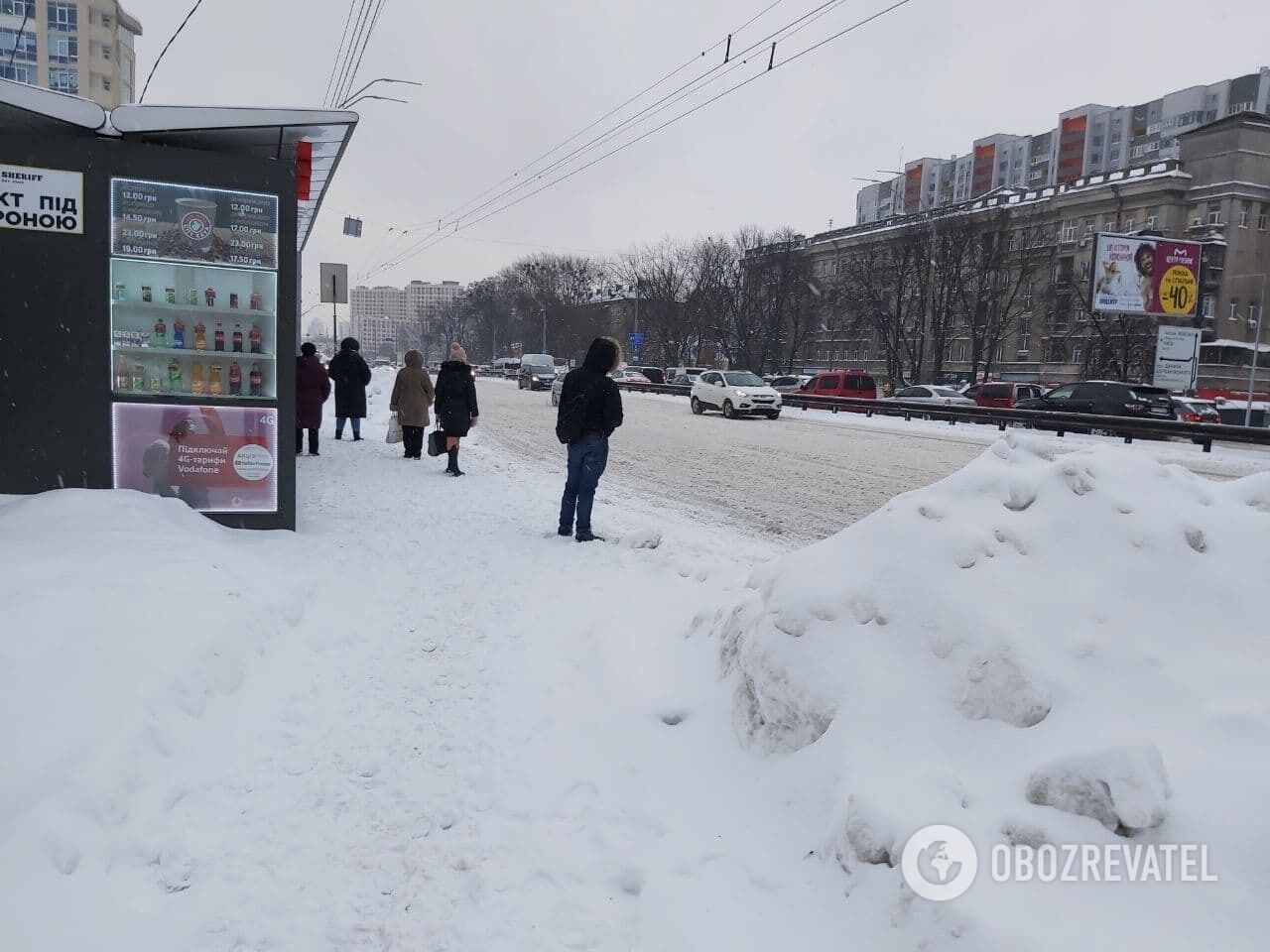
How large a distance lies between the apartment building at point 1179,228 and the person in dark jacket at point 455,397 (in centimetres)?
5246

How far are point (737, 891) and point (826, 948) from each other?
0.41 m

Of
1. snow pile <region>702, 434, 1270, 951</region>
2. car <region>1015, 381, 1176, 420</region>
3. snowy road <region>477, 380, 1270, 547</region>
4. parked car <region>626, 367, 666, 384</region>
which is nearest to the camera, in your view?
snow pile <region>702, 434, 1270, 951</region>

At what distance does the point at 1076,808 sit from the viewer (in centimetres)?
262

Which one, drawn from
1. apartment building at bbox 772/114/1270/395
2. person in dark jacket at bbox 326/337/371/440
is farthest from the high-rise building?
person in dark jacket at bbox 326/337/371/440

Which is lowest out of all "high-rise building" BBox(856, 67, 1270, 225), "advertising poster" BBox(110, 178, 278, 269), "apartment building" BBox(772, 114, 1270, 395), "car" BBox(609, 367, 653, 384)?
"car" BBox(609, 367, 653, 384)

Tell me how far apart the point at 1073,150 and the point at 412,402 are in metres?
118

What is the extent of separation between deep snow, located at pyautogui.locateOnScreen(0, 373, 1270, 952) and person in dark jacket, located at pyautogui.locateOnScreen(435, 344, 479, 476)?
645 cm

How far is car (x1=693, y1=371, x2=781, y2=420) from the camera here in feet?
92.5

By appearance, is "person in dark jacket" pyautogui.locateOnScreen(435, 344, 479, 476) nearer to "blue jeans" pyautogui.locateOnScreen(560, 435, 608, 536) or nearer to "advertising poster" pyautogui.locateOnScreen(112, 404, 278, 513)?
"blue jeans" pyautogui.locateOnScreen(560, 435, 608, 536)

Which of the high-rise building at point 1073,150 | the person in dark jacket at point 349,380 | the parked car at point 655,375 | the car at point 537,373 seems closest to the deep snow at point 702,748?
the person in dark jacket at point 349,380

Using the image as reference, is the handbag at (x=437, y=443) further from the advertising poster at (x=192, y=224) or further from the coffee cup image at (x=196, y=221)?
the coffee cup image at (x=196, y=221)

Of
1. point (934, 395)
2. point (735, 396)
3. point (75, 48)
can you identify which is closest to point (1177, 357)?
point (934, 395)

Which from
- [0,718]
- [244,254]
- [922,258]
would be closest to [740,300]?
[922,258]

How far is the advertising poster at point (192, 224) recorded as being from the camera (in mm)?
6992
